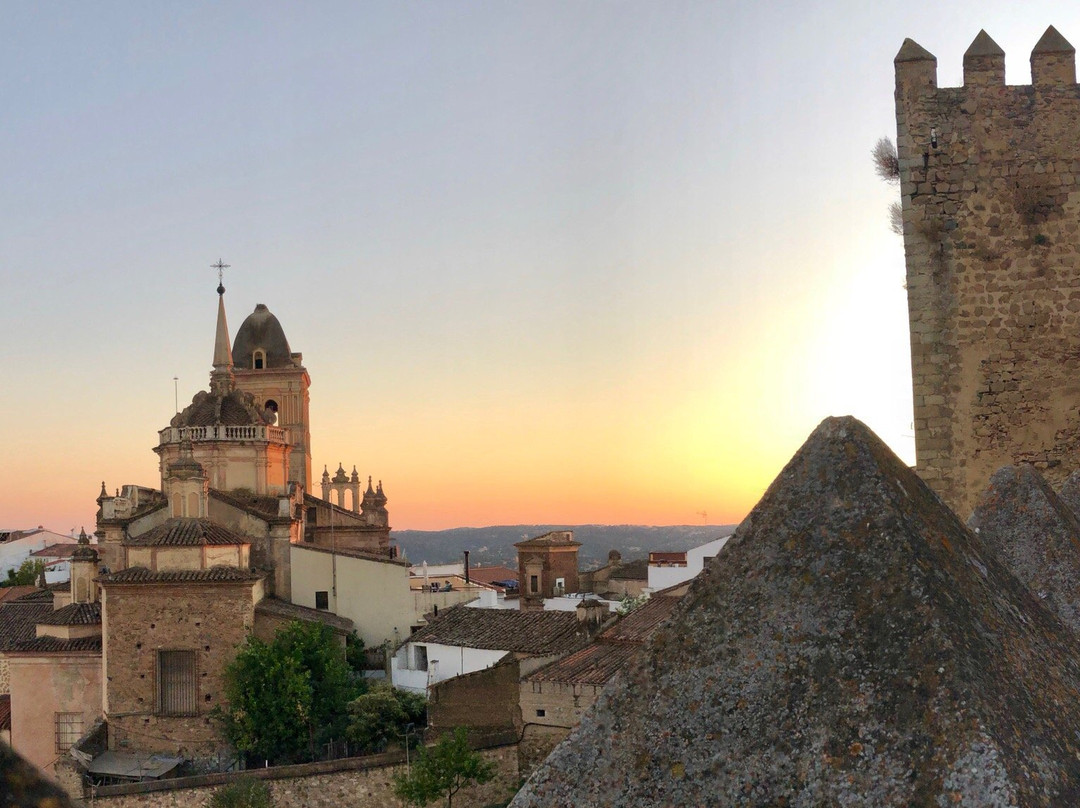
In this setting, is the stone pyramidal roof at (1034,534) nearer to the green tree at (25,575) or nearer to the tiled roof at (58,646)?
the tiled roof at (58,646)

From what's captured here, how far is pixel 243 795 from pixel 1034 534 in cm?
2173

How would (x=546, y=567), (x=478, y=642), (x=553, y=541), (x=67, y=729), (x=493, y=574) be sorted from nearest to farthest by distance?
(x=478, y=642)
(x=67, y=729)
(x=546, y=567)
(x=553, y=541)
(x=493, y=574)

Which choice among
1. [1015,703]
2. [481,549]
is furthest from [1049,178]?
[481,549]

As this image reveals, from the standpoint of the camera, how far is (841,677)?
8.79ft

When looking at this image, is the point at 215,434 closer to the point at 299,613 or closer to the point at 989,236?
the point at 299,613

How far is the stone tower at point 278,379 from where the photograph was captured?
5203 centimetres

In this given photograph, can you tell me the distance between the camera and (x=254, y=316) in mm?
53781

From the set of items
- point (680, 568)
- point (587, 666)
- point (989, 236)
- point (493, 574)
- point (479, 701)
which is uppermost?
point (989, 236)

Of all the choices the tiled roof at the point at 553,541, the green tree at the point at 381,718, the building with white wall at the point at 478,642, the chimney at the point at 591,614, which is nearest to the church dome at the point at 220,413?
the tiled roof at the point at 553,541

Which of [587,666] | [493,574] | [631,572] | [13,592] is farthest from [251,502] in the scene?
[493,574]

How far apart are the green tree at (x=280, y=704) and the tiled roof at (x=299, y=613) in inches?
55.3

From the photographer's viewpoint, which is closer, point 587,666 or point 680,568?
point 587,666

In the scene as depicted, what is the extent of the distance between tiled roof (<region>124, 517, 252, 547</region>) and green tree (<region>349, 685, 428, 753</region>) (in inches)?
215

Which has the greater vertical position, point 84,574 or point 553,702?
point 84,574
